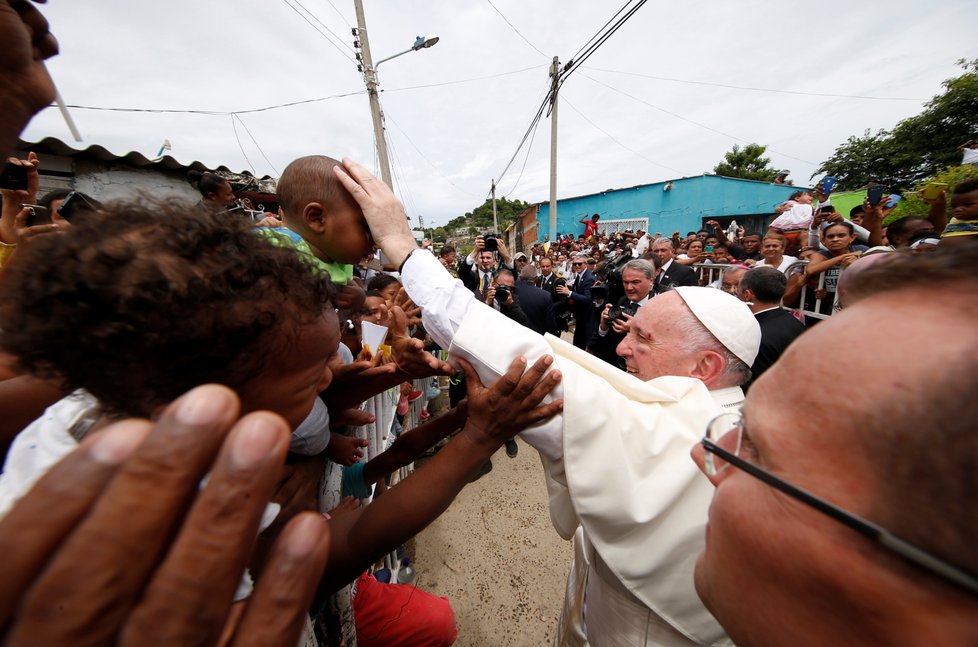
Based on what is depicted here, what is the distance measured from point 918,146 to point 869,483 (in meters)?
38.5

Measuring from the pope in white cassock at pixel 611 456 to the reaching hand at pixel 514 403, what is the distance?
A: 0.18 feet

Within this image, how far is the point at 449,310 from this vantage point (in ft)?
4.42

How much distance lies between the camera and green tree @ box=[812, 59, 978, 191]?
70.2ft

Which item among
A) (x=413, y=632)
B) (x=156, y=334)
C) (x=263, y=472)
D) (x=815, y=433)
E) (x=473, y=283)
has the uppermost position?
(x=156, y=334)

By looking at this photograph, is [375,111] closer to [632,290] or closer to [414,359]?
[632,290]

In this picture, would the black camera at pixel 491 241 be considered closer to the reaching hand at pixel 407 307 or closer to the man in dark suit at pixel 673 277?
the man in dark suit at pixel 673 277

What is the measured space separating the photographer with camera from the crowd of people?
4.65 m

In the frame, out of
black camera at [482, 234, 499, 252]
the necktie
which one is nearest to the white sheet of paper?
the necktie

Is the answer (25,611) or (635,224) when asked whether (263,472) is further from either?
(635,224)

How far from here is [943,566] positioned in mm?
486

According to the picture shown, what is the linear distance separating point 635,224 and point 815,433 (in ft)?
84.8

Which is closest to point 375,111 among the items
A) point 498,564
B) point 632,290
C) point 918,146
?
point 632,290

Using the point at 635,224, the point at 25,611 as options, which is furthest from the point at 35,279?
the point at 635,224

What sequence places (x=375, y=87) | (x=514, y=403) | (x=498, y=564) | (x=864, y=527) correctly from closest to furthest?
(x=864, y=527)
(x=514, y=403)
(x=498, y=564)
(x=375, y=87)
